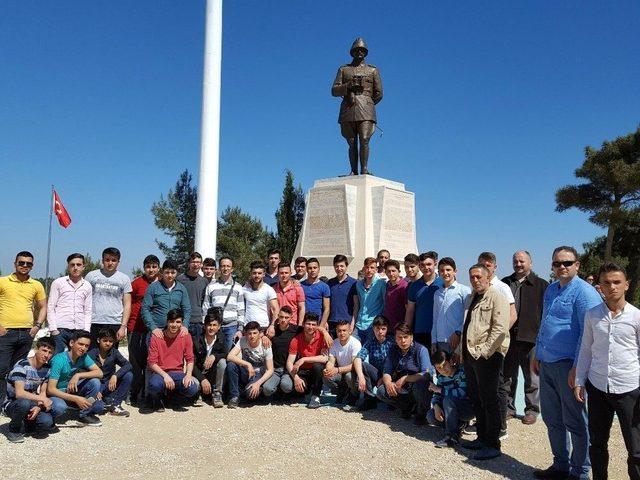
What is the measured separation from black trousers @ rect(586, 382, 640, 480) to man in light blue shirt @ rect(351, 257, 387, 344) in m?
3.13

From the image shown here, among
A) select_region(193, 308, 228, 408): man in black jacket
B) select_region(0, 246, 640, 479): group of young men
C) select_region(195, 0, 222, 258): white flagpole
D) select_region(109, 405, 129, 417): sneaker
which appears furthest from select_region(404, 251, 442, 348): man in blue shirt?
select_region(195, 0, 222, 258): white flagpole

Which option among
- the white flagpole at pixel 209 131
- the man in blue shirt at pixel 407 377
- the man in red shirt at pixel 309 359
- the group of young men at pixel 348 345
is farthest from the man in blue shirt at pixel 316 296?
the white flagpole at pixel 209 131

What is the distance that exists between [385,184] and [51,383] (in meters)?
7.79

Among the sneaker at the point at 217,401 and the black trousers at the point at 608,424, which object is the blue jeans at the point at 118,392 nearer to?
the sneaker at the point at 217,401

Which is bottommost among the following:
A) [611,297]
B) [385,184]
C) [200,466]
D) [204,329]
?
[200,466]

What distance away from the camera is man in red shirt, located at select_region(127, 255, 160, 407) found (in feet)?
21.1

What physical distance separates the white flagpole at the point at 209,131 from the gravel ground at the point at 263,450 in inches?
269

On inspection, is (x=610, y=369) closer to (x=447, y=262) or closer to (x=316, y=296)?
(x=447, y=262)

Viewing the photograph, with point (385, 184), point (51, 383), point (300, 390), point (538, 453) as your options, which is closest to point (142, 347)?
point (51, 383)

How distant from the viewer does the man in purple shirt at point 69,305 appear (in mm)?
5828

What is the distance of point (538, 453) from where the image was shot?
4.69m

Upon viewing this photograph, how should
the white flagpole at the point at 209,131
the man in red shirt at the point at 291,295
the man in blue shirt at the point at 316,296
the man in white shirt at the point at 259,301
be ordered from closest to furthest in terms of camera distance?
the man in white shirt at the point at 259,301
the man in red shirt at the point at 291,295
the man in blue shirt at the point at 316,296
the white flagpole at the point at 209,131

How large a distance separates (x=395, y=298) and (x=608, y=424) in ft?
9.95

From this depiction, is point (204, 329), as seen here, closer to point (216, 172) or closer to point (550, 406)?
point (550, 406)
